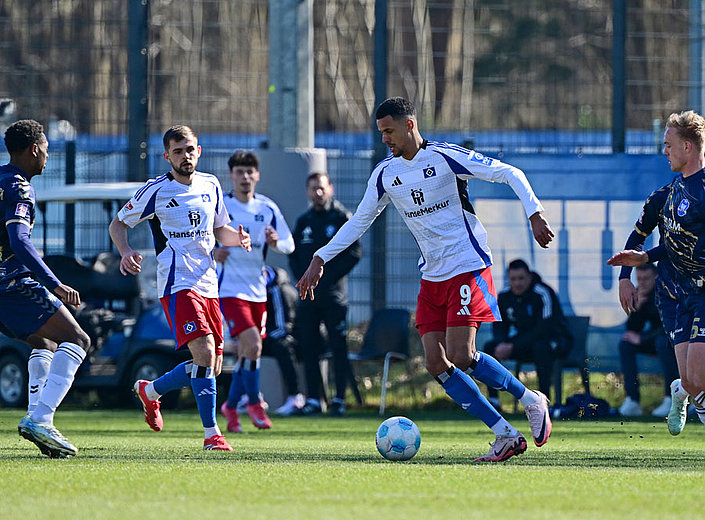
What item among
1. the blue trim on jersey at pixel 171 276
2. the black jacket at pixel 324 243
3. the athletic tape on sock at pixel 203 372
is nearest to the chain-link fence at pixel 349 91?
the black jacket at pixel 324 243

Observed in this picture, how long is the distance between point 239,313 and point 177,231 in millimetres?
2432

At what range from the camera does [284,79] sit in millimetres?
14523

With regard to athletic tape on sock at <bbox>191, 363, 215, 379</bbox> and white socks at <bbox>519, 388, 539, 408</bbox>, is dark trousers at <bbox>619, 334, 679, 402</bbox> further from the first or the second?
athletic tape on sock at <bbox>191, 363, 215, 379</bbox>

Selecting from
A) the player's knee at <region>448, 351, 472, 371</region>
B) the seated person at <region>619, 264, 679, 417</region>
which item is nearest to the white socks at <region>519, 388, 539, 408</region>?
the player's knee at <region>448, 351, 472, 371</region>

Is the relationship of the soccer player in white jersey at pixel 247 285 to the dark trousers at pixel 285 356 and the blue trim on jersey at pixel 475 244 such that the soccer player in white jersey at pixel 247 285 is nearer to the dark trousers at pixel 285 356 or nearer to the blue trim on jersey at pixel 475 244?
the dark trousers at pixel 285 356

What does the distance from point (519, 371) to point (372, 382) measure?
78.8 inches

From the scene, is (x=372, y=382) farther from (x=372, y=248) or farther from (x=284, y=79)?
(x=284, y=79)

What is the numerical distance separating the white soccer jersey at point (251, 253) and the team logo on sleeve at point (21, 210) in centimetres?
334

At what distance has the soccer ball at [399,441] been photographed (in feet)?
26.1

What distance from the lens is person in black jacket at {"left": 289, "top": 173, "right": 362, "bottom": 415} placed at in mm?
13664

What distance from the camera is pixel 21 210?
7.99 meters

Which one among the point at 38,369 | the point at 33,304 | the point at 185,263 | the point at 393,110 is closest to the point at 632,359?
the point at 185,263

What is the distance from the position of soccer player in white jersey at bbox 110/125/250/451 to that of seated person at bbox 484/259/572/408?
4.77 m

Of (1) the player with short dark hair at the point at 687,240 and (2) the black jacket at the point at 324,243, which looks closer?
(1) the player with short dark hair at the point at 687,240
